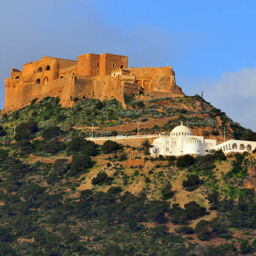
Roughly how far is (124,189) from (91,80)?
24228mm

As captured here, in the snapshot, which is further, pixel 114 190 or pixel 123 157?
pixel 123 157

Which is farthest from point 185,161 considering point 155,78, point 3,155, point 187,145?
point 3,155

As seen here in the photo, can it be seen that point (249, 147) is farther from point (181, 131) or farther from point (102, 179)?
point (102, 179)

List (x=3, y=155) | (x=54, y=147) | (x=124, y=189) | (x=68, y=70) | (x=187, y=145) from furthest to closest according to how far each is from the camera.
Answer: (x=68, y=70)
(x=3, y=155)
(x=54, y=147)
(x=187, y=145)
(x=124, y=189)

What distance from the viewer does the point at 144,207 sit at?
9938cm

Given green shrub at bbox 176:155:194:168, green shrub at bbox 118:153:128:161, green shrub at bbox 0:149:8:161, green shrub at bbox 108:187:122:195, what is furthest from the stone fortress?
green shrub at bbox 108:187:122:195

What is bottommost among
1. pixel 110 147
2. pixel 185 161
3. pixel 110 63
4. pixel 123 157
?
pixel 185 161

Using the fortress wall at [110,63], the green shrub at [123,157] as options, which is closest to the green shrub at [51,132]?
the fortress wall at [110,63]

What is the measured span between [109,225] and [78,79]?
94.1 feet

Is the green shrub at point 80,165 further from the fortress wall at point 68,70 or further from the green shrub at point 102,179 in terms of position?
the fortress wall at point 68,70

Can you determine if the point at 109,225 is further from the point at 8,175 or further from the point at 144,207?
the point at 8,175

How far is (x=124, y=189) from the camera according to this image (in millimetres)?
103000

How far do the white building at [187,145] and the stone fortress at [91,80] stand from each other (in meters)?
12.5

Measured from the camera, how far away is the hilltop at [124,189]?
95938mm
